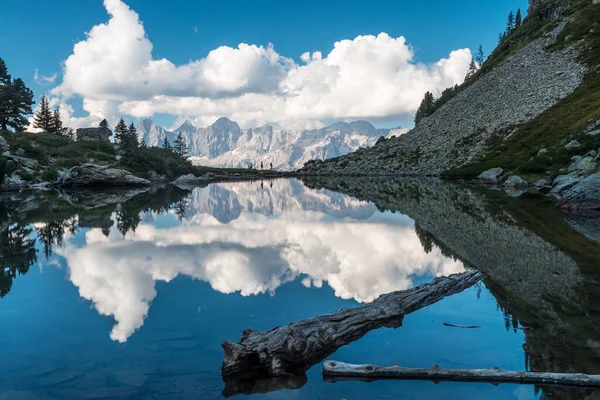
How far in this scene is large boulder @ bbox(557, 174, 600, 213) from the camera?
3647 cm

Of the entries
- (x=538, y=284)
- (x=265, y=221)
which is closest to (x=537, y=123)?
(x=265, y=221)

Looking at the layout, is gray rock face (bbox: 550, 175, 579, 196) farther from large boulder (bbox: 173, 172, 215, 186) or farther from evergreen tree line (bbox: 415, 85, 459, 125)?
evergreen tree line (bbox: 415, 85, 459, 125)

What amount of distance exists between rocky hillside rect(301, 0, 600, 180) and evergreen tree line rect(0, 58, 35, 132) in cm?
10776

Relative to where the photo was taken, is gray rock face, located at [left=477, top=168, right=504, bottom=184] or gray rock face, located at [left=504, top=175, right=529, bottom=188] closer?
gray rock face, located at [left=504, top=175, right=529, bottom=188]

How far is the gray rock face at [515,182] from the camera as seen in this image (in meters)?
65.5

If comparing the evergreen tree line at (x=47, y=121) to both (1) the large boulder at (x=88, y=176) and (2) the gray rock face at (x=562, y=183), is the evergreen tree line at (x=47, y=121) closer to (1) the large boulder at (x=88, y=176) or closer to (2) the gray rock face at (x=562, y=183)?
(1) the large boulder at (x=88, y=176)

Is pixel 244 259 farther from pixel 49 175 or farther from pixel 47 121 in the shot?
pixel 47 121

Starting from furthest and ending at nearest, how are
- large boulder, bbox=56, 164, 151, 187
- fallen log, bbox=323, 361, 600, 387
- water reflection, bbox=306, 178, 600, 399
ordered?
large boulder, bbox=56, 164, 151, 187, water reflection, bbox=306, 178, 600, 399, fallen log, bbox=323, 361, 600, 387

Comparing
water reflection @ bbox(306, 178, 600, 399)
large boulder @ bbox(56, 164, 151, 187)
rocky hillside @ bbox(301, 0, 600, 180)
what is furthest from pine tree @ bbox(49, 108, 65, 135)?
water reflection @ bbox(306, 178, 600, 399)

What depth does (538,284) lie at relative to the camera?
15219 mm

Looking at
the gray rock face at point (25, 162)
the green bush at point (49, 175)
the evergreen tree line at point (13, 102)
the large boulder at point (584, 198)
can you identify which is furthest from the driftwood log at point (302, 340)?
the evergreen tree line at point (13, 102)

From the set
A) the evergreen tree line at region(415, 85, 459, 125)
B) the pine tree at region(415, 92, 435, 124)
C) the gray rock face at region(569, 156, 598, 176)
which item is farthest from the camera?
the pine tree at region(415, 92, 435, 124)

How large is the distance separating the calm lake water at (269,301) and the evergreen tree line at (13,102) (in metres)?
106

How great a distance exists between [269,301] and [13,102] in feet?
434
